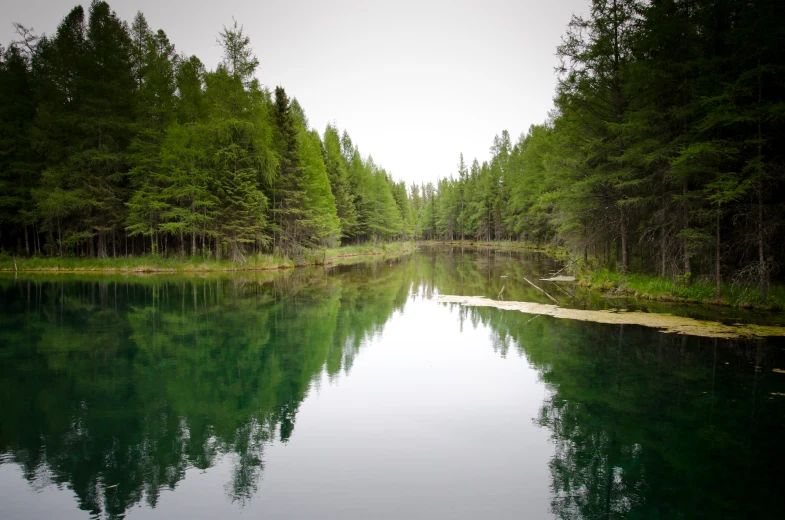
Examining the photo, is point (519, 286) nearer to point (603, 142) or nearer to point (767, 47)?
point (603, 142)

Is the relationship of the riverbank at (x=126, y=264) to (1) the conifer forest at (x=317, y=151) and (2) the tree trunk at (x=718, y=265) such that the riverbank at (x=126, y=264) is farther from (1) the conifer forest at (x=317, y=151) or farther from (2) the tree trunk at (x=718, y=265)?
(2) the tree trunk at (x=718, y=265)

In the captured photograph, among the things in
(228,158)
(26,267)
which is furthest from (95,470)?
(26,267)

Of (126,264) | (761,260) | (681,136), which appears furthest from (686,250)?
(126,264)

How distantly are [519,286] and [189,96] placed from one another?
3236cm

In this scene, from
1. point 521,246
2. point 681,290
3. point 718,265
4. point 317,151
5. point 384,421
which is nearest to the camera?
point 384,421

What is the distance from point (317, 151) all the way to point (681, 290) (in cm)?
3826

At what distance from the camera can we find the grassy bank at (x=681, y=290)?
1652 centimetres

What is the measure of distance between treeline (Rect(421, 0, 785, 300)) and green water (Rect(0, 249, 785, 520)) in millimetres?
6075

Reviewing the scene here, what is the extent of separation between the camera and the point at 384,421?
8.34 metres

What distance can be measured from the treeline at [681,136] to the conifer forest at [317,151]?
10 cm

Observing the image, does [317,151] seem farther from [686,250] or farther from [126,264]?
[686,250]

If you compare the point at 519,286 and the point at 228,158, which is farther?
the point at 228,158

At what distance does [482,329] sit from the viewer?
16.2 metres

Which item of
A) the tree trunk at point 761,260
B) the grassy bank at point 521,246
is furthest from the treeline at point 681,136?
the grassy bank at point 521,246
